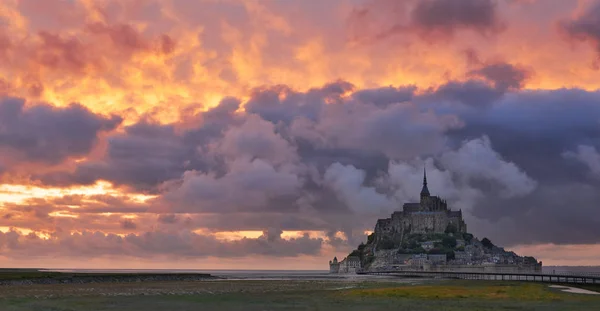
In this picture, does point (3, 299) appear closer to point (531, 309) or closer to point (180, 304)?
point (180, 304)

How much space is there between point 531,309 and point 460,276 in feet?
385

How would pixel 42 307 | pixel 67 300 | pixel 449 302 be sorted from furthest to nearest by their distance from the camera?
pixel 67 300, pixel 449 302, pixel 42 307

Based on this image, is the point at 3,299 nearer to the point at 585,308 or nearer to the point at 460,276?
the point at 585,308

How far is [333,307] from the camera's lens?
61125mm

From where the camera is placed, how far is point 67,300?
71.1 metres

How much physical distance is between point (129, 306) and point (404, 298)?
2952 centimetres

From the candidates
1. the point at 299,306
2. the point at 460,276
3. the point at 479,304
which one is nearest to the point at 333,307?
the point at 299,306

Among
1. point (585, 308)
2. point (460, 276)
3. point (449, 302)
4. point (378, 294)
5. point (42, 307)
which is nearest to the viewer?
point (585, 308)

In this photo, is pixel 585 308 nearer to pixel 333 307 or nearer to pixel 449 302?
pixel 449 302

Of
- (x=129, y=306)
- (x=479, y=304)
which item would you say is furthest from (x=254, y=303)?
(x=479, y=304)

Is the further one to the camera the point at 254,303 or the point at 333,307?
the point at 254,303

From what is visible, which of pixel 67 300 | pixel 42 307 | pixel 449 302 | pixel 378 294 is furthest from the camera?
pixel 378 294

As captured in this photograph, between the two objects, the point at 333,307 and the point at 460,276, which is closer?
the point at 333,307

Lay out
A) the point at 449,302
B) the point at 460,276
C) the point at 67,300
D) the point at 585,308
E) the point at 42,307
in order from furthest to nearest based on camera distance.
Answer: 1. the point at 460,276
2. the point at 67,300
3. the point at 449,302
4. the point at 42,307
5. the point at 585,308
